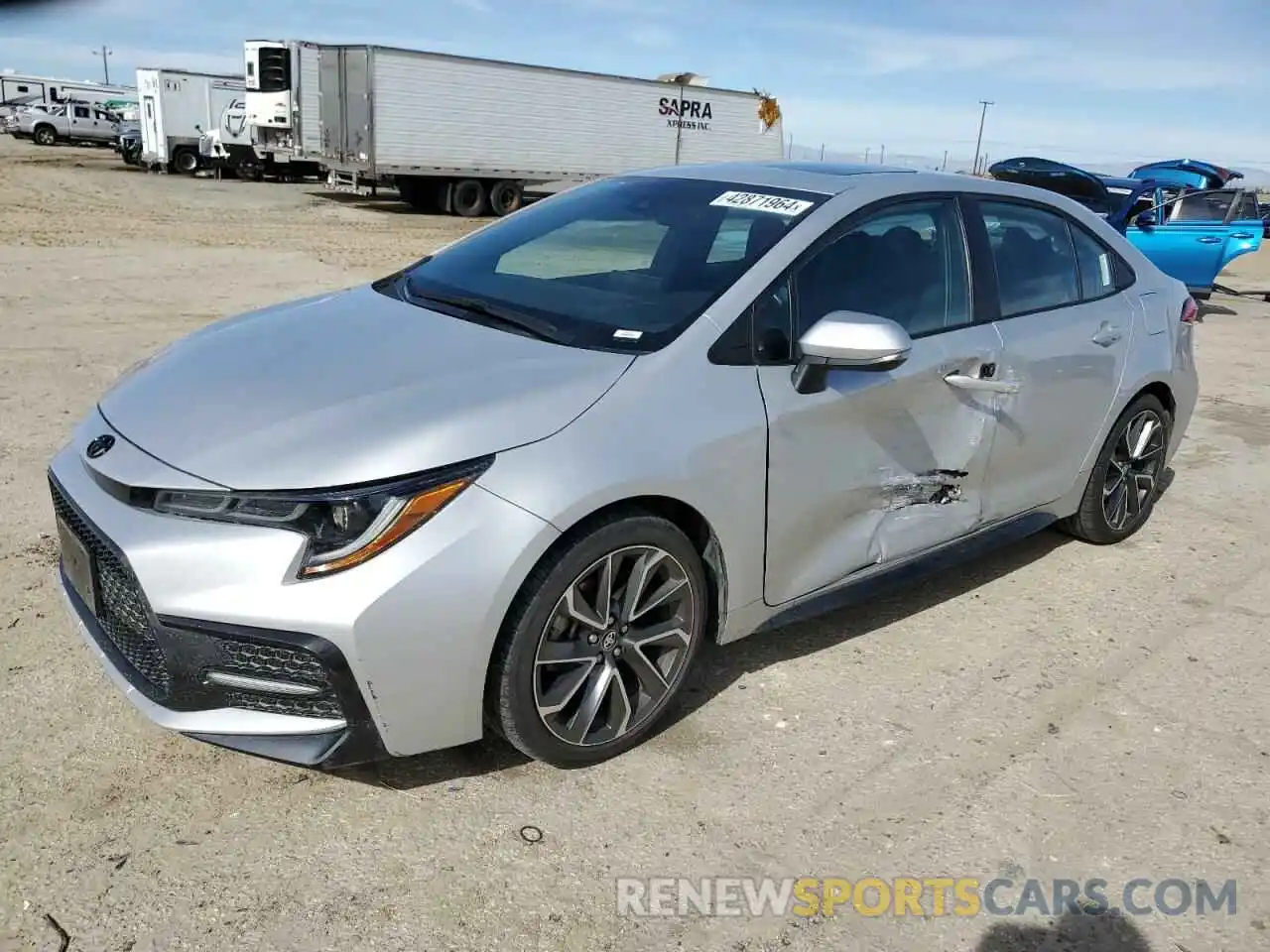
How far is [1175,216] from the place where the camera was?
42.4ft

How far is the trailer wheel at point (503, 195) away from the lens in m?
24.4

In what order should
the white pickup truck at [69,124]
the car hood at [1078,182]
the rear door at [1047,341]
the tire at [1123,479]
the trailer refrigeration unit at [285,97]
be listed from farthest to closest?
the white pickup truck at [69,124] < the trailer refrigeration unit at [285,97] < the car hood at [1078,182] < the tire at [1123,479] < the rear door at [1047,341]

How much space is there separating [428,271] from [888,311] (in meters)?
1.64

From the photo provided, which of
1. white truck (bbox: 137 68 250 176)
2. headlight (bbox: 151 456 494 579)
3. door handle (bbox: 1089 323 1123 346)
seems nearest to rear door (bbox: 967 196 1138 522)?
door handle (bbox: 1089 323 1123 346)

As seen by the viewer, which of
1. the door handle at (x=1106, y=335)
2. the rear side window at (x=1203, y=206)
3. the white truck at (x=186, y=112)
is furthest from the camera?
the white truck at (x=186, y=112)

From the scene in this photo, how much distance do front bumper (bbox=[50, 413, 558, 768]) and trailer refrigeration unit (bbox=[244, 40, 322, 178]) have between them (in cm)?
2277

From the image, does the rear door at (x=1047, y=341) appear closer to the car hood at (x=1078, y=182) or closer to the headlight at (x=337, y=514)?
the headlight at (x=337, y=514)

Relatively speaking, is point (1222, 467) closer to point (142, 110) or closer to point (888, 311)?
point (888, 311)

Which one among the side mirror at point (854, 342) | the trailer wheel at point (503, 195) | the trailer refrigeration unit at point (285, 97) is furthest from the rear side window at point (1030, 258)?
the trailer refrigeration unit at point (285, 97)

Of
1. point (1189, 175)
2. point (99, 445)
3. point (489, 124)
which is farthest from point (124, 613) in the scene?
point (489, 124)

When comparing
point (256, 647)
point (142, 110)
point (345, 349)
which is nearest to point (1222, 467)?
point (345, 349)

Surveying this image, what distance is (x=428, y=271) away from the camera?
3812mm

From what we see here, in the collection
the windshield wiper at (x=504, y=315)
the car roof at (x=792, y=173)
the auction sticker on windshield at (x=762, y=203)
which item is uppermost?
the car roof at (x=792, y=173)

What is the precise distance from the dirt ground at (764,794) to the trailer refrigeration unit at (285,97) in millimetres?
20515
